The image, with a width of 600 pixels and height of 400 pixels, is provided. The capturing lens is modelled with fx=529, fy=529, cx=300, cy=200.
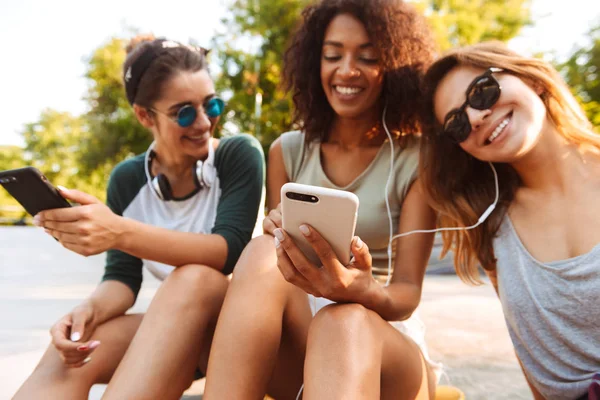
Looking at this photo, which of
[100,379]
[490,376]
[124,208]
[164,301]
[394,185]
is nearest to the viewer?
[164,301]

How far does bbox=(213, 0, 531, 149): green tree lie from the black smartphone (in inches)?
494

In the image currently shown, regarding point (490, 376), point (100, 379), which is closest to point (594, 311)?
point (490, 376)

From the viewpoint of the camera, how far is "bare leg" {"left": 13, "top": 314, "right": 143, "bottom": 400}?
6.58 ft

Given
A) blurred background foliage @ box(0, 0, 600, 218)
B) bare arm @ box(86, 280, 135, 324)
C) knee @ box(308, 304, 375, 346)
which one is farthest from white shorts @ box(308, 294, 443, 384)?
blurred background foliage @ box(0, 0, 600, 218)

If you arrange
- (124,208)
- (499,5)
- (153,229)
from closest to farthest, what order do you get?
1. (153,229)
2. (124,208)
3. (499,5)

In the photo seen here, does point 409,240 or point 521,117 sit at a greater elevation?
point 521,117

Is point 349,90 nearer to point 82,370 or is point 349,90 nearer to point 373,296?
point 373,296

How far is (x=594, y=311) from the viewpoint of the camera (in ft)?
5.65

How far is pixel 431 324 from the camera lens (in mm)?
4293

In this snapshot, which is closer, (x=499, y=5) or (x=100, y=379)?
(x=100, y=379)

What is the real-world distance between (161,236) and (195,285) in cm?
25

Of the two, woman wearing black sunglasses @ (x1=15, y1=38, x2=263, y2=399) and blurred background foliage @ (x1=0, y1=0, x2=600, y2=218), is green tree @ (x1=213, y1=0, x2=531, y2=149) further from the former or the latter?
woman wearing black sunglasses @ (x1=15, y1=38, x2=263, y2=399)

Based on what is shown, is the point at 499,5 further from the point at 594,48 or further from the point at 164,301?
the point at 164,301

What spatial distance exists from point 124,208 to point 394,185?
4.31 feet
